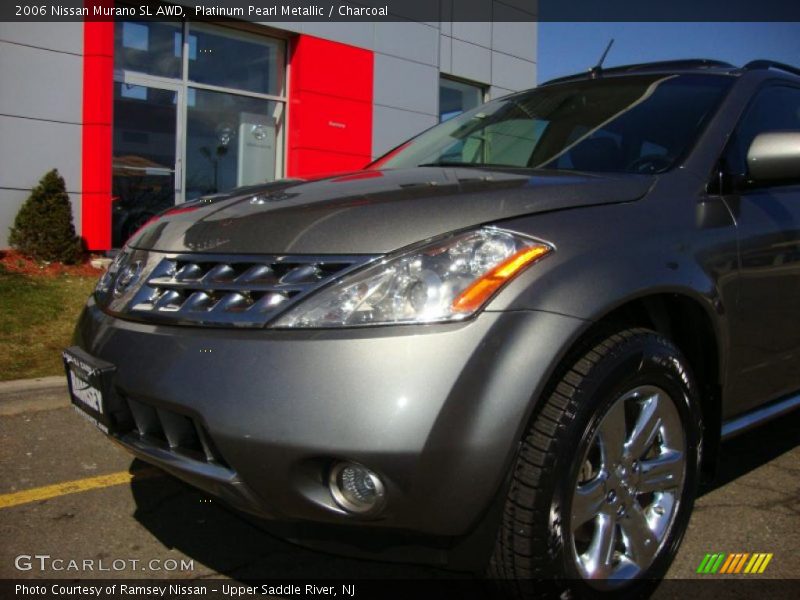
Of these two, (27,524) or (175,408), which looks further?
(27,524)

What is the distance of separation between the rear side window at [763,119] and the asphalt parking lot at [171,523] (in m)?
1.30

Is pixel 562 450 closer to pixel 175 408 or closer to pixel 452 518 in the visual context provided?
pixel 452 518

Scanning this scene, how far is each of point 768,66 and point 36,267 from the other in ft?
24.6

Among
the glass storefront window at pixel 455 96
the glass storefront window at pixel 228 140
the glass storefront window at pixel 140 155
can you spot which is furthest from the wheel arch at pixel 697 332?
the glass storefront window at pixel 455 96

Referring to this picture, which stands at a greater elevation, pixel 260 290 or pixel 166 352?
pixel 260 290

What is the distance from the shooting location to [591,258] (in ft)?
6.31

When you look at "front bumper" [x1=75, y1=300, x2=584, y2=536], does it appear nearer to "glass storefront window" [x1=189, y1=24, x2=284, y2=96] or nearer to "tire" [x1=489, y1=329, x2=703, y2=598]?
"tire" [x1=489, y1=329, x2=703, y2=598]

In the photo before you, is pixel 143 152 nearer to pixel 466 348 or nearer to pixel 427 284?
pixel 427 284

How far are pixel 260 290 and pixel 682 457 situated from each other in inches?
52.2

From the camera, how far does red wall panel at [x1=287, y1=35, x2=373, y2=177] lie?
35.8ft

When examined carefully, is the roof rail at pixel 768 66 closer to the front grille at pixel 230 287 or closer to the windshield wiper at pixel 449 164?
the windshield wiper at pixel 449 164

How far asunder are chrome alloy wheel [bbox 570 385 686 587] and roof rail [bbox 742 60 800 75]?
158 cm

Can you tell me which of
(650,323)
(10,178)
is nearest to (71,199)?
(10,178)

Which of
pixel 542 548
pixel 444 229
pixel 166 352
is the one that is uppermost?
pixel 444 229
